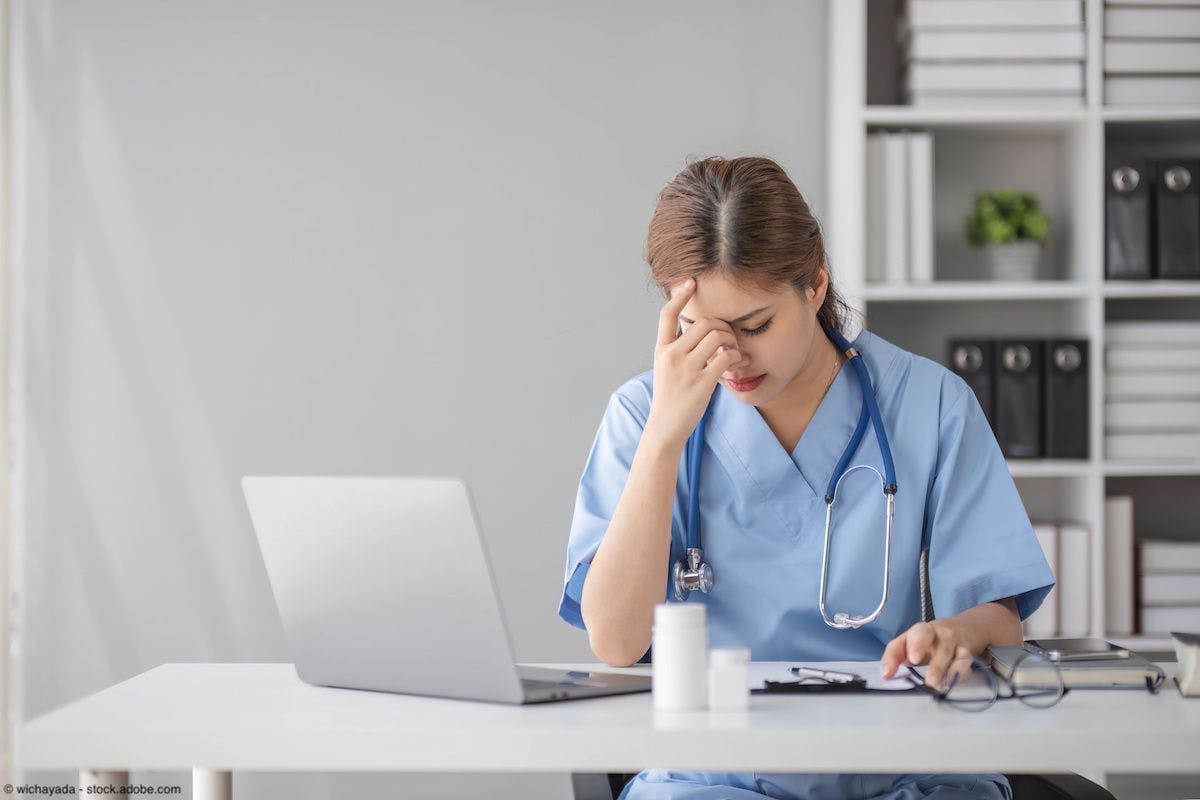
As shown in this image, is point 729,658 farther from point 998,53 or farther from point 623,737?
point 998,53

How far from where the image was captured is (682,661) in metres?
1.14

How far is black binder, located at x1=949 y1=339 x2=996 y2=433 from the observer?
102 inches

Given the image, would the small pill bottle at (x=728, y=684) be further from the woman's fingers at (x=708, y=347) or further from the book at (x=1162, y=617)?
the book at (x=1162, y=617)

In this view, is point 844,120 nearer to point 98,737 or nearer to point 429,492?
point 429,492

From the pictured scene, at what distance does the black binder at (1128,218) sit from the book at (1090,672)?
1561mm

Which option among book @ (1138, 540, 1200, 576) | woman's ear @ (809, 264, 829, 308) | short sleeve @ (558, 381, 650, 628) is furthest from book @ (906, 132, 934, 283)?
short sleeve @ (558, 381, 650, 628)

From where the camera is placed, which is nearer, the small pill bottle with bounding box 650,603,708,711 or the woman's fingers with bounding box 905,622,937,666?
the small pill bottle with bounding box 650,603,708,711

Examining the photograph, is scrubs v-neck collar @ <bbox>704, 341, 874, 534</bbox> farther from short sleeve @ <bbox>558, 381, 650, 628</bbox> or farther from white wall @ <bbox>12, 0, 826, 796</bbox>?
white wall @ <bbox>12, 0, 826, 796</bbox>

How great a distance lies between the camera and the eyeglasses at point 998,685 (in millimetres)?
1167

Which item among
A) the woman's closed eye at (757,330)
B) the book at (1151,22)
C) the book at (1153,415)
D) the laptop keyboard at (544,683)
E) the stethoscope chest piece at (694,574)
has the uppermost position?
the book at (1151,22)

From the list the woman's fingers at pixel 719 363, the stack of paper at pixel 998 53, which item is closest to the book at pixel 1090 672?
the woman's fingers at pixel 719 363

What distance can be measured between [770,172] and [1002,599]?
0.60 m

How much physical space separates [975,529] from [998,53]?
144 centimetres

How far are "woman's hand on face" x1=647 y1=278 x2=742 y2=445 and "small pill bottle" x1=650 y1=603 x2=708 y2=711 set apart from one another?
0.39 m
